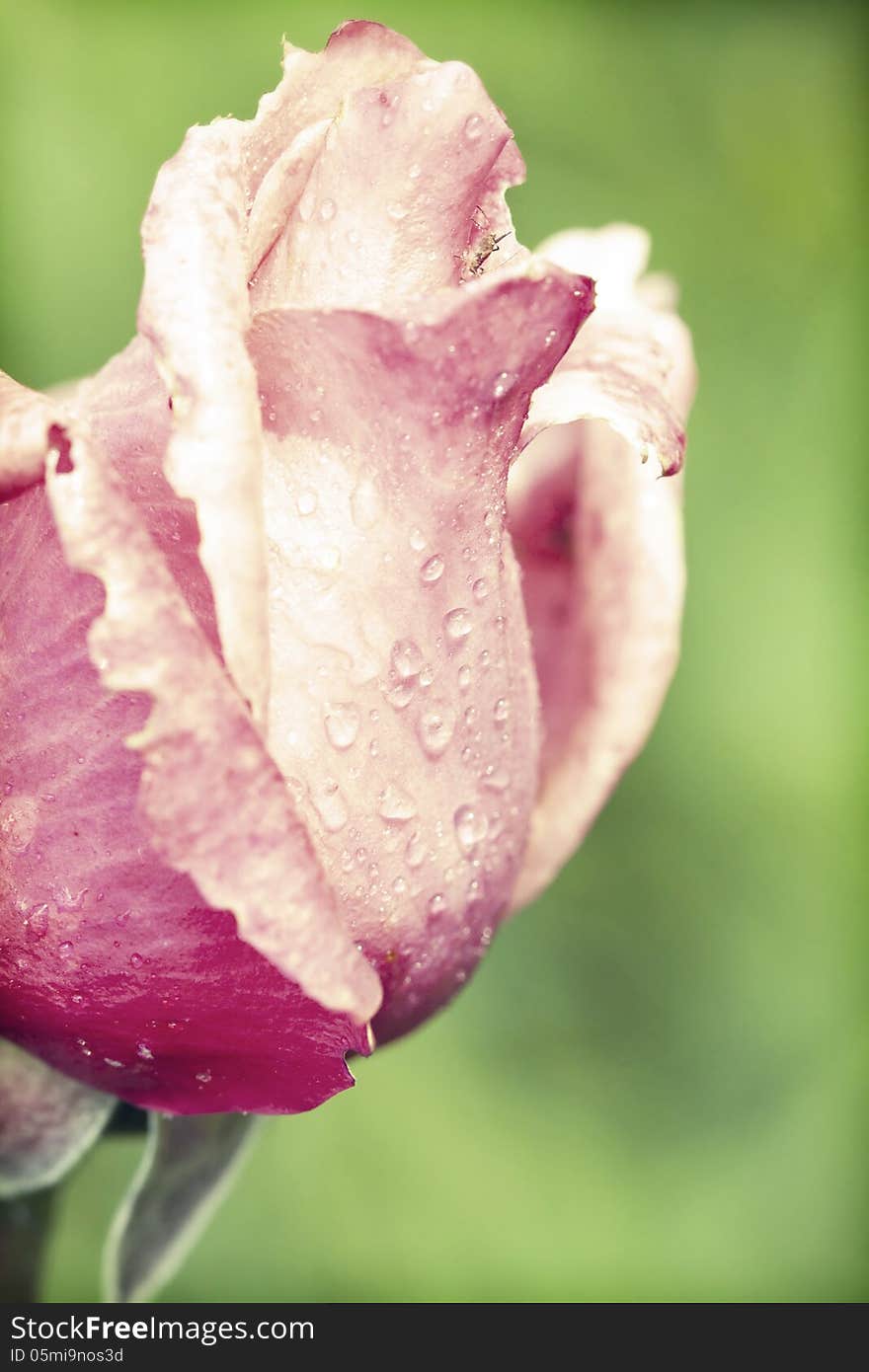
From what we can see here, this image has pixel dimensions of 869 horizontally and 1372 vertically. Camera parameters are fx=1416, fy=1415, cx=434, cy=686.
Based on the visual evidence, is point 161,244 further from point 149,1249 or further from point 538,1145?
point 538,1145

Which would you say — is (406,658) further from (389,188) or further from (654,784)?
(654,784)

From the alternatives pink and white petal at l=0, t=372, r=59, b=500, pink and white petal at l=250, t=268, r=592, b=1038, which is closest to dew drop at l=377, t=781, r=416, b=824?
pink and white petal at l=250, t=268, r=592, b=1038

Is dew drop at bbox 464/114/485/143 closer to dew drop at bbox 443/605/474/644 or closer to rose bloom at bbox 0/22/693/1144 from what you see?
rose bloom at bbox 0/22/693/1144

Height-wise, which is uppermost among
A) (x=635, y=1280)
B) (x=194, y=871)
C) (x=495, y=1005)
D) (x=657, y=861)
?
(x=194, y=871)

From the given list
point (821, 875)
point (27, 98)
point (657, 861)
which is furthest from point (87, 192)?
point (821, 875)

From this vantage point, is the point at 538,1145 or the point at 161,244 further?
the point at 538,1145
